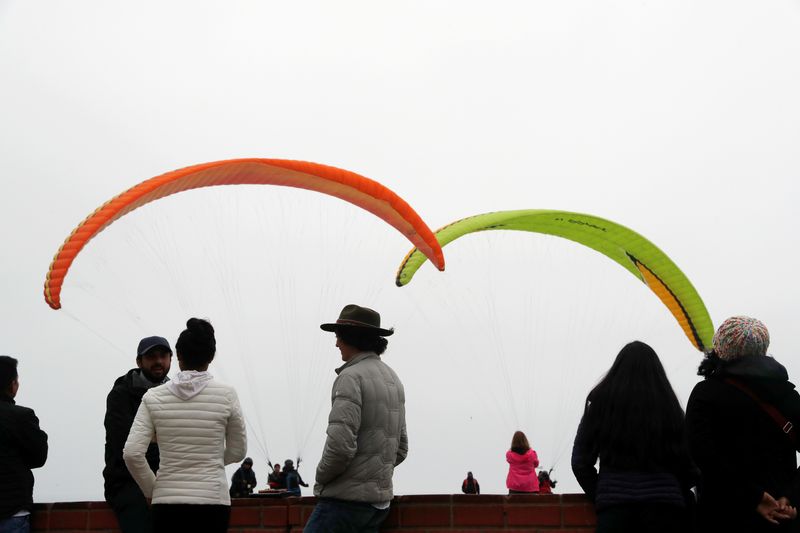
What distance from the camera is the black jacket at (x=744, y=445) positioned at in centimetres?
447

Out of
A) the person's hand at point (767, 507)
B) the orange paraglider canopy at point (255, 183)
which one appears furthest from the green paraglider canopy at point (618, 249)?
the person's hand at point (767, 507)

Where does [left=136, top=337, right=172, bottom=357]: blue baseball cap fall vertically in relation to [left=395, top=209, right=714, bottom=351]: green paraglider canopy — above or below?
below

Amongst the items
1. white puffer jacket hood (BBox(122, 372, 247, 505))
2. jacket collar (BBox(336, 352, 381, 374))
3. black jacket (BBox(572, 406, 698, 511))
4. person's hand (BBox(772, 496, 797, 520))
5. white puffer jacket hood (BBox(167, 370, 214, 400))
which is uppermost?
jacket collar (BBox(336, 352, 381, 374))

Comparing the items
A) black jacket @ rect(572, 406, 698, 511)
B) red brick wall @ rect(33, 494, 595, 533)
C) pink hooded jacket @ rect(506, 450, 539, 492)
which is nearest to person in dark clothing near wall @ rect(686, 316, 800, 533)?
black jacket @ rect(572, 406, 698, 511)

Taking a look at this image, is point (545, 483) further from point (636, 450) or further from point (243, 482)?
point (636, 450)

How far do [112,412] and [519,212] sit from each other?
7703 millimetres

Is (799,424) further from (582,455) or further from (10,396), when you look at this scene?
(10,396)

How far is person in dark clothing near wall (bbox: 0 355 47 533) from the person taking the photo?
5.58 m

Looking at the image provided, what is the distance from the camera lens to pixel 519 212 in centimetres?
1216

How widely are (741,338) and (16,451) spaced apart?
403cm

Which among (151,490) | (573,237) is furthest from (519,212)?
(151,490)

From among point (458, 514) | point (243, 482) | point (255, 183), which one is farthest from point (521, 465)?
point (458, 514)

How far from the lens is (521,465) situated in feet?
41.0

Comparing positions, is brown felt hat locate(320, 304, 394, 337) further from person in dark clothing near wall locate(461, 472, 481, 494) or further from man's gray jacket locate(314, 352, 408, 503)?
person in dark clothing near wall locate(461, 472, 481, 494)
